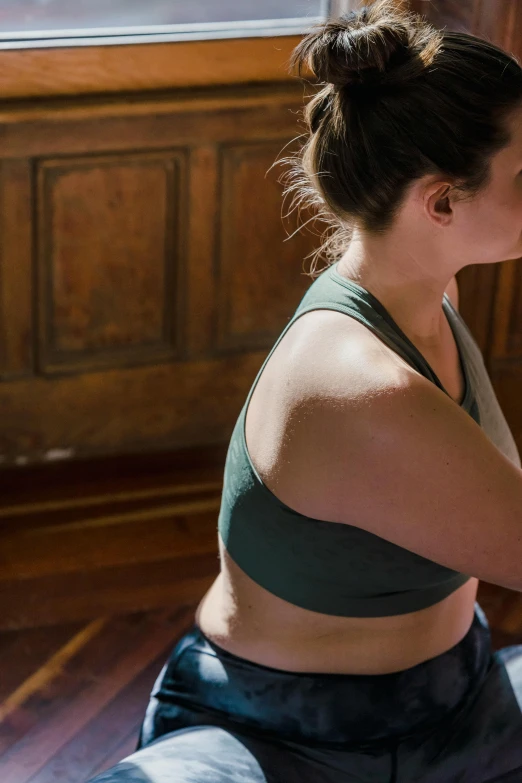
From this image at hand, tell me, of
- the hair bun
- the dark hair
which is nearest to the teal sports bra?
the dark hair

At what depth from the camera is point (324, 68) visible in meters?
1.15

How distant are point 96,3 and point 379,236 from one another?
4.72 feet

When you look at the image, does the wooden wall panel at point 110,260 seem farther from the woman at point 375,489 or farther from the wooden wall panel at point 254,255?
the woman at point 375,489

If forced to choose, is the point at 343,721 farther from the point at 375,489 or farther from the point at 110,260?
the point at 110,260

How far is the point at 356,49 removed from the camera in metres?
1.12

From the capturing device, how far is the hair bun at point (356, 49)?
1123 mm

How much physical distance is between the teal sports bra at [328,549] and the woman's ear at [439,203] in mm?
117

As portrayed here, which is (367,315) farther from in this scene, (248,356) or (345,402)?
(248,356)

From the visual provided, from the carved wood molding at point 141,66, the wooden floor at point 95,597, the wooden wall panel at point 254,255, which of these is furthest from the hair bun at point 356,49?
the wooden wall panel at point 254,255

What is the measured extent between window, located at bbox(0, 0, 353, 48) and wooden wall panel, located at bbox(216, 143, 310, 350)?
260mm

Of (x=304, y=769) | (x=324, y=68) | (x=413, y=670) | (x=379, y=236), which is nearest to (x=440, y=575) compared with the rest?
(x=413, y=670)

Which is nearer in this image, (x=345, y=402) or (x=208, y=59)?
(x=345, y=402)

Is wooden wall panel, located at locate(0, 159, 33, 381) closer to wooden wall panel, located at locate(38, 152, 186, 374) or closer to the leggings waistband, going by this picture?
wooden wall panel, located at locate(38, 152, 186, 374)

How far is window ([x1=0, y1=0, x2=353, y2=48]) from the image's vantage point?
2.37 meters
